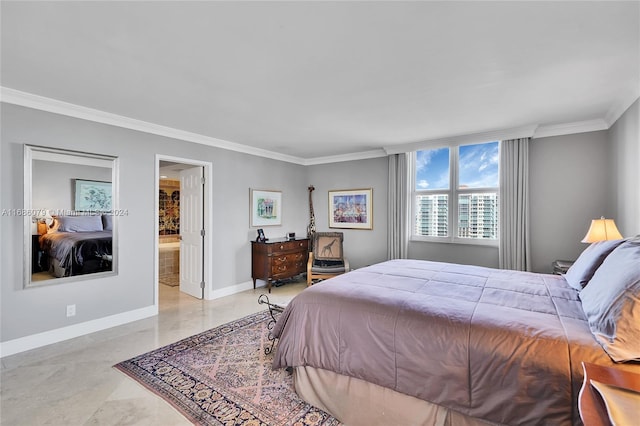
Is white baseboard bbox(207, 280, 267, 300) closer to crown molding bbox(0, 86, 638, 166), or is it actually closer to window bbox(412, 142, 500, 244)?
crown molding bbox(0, 86, 638, 166)

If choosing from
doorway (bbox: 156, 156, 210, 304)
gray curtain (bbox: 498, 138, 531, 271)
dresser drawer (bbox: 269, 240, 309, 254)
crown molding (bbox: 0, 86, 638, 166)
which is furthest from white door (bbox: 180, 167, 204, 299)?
gray curtain (bbox: 498, 138, 531, 271)

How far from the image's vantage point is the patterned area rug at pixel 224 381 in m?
2.00

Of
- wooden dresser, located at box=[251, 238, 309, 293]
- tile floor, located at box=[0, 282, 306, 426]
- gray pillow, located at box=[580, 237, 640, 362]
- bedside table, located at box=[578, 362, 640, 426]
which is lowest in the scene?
tile floor, located at box=[0, 282, 306, 426]

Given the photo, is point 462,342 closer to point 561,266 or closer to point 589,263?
point 589,263

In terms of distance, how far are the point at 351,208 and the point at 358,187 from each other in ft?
1.41

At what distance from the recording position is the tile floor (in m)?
1.99

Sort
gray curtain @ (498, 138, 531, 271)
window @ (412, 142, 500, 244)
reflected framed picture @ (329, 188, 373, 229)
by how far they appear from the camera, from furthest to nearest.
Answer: reflected framed picture @ (329, 188, 373, 229)
window @ (412, 142, 500, 244)
gray curtain @ (498, 138, 531, 271)

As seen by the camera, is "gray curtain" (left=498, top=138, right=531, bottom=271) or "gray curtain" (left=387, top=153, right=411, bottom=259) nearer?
"gray curtain" (left=498, top=138, right=531, bottom=271)

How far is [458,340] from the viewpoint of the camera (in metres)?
1.61

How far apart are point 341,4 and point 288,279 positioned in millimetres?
5013

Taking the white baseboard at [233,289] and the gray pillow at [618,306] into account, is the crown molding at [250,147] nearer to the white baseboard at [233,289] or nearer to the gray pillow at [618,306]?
the gray pillow at [618,306]

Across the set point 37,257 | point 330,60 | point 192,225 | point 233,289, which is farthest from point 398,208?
point 37,257

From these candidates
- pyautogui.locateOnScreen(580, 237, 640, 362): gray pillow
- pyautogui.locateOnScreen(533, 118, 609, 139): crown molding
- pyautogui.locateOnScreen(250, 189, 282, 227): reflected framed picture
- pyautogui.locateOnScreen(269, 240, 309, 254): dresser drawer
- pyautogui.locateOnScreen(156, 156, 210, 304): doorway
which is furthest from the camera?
pyautogui.locateOnScreen(250, 189, 282, 227): reflected framed picture

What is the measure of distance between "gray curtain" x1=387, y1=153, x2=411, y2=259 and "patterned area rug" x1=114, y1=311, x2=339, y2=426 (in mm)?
2708
